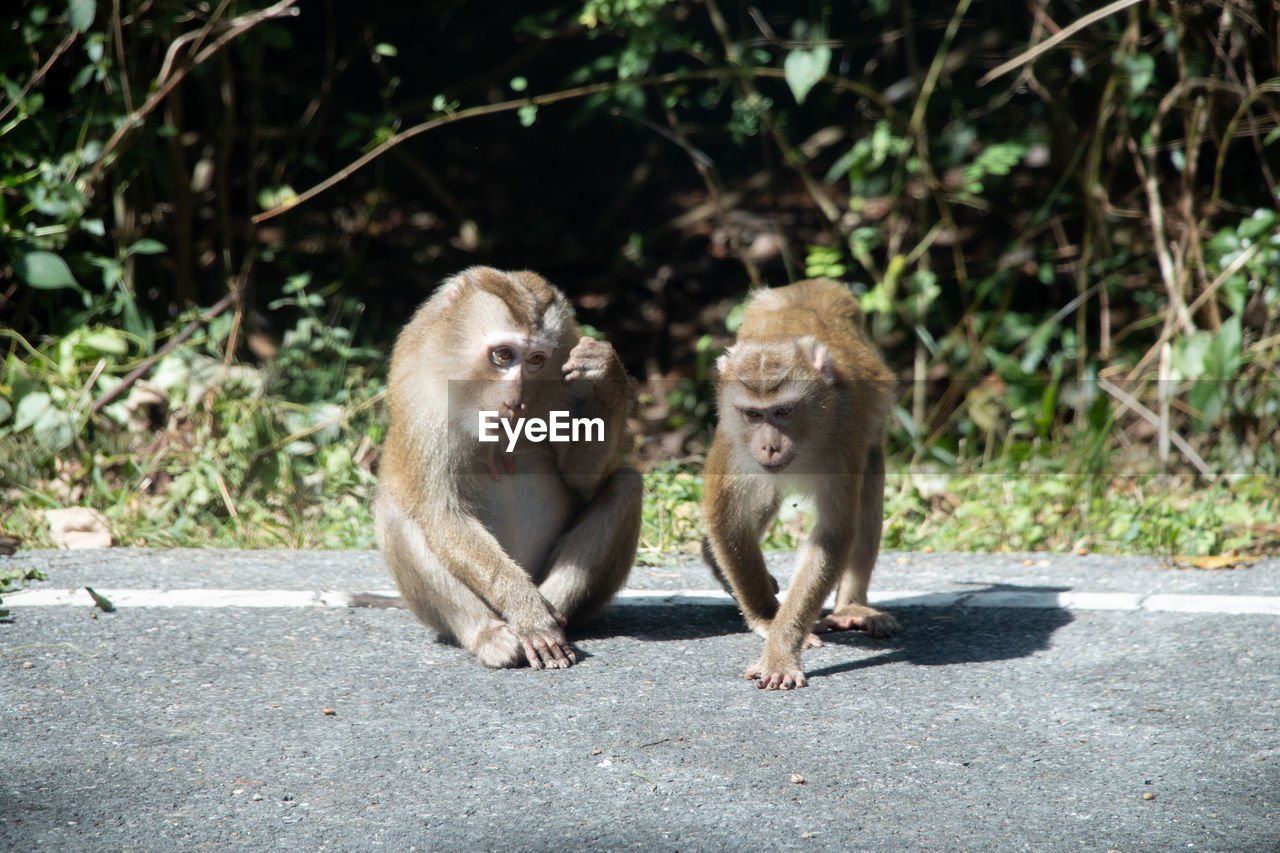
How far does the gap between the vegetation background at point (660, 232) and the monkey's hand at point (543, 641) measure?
5.98 ft

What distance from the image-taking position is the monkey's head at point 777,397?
14.1 ft

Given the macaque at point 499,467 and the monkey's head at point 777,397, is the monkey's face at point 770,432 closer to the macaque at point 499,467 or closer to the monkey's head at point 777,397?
the monkey's head at point 777,397

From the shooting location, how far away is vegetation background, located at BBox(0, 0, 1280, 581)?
6879 mm

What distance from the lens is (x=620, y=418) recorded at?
460 cm

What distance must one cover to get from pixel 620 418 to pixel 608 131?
630 cm

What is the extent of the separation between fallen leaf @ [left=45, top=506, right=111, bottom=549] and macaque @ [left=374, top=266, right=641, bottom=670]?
2125 mm

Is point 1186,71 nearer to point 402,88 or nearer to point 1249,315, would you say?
point 1249,315

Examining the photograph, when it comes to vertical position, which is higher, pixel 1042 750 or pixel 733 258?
pixel 733 258

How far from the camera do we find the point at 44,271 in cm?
705

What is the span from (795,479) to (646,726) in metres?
1.19

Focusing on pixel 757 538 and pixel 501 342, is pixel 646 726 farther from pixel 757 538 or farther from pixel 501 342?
pixel 501 342

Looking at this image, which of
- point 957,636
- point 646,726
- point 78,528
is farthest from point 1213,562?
point 78,528

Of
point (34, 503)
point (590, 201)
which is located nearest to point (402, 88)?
point (590, 201)

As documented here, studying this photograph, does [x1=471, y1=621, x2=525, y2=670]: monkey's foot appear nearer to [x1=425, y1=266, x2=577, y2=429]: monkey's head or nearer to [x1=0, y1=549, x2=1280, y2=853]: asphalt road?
[x1=0, y1=549, x2=1280, y2=853]: asphalt road
